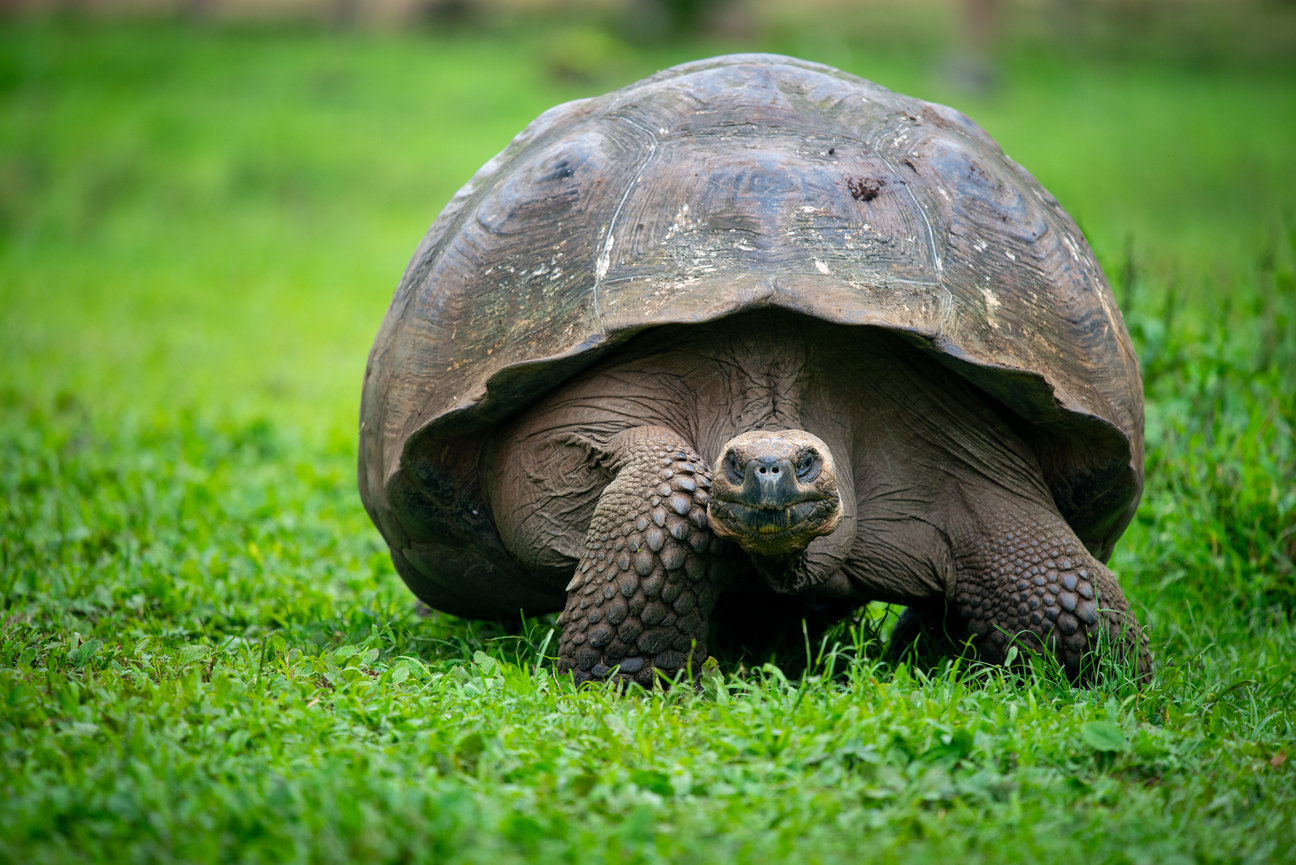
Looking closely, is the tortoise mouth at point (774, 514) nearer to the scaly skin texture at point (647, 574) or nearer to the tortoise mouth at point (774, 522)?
the tortoise mouth at point (774, 522)

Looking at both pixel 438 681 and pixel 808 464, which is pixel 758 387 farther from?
pixel 438 681

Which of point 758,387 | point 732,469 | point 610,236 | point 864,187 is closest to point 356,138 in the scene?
point 610,236

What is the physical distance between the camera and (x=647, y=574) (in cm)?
262

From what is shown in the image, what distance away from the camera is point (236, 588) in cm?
377

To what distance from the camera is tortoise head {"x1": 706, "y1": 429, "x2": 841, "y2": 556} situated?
7.95 feet

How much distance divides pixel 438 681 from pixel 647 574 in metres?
0.55

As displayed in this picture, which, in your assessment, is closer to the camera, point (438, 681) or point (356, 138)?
point (438, 681)

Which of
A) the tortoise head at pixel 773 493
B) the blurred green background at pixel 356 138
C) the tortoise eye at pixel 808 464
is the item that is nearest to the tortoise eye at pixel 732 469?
the tortoise head at pixel 773 493

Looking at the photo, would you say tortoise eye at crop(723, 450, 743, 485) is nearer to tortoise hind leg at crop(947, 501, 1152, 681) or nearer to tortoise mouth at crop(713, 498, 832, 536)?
tortoise mouth at crop(713, 498, 832, 536)

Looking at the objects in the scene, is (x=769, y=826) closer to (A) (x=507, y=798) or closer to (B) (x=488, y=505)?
(A) (x=507, y=798)

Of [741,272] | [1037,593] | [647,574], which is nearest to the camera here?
[647,574]

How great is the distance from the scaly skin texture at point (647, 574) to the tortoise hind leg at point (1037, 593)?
0.66 m

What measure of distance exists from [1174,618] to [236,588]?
2.83 m

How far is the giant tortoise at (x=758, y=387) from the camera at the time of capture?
8.79ft
